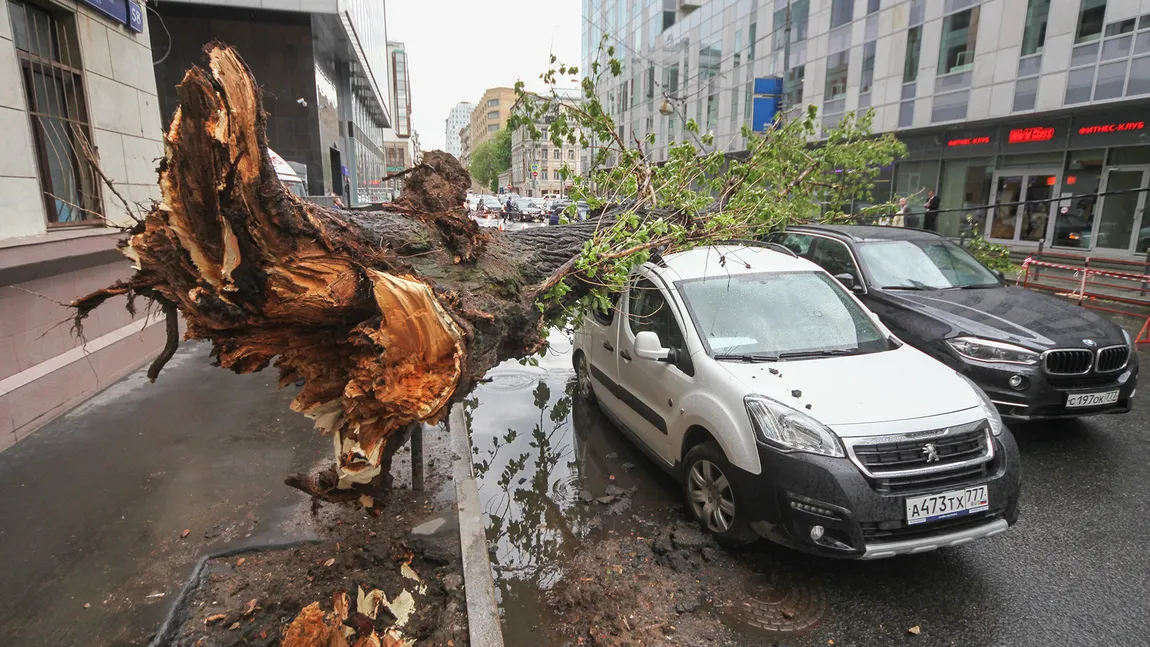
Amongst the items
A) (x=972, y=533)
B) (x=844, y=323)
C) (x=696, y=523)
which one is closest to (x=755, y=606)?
(x=696, y=523)

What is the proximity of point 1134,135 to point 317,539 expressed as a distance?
21473 millimetres

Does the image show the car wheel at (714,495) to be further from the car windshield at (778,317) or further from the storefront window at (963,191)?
the storefront window at (963,191)

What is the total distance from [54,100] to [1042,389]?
9.49 metres

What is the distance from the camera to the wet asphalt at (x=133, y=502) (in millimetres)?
3070

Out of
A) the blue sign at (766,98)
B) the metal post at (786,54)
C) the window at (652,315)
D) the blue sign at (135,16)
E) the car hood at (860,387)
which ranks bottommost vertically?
the car hood at (860,387)

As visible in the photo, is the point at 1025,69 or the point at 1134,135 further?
the point at 1025,69

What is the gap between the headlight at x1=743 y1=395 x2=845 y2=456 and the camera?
130 inches

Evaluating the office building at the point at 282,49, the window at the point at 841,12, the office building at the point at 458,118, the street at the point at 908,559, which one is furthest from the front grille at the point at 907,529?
the office building at the point at 458,118

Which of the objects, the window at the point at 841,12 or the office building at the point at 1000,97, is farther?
the window at the point at 841,12

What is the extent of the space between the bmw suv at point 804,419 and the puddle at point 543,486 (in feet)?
1.38

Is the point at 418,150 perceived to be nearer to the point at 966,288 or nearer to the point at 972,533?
the point at 972,533

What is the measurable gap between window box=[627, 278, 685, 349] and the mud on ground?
6.70ft

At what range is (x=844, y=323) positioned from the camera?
4508 mm

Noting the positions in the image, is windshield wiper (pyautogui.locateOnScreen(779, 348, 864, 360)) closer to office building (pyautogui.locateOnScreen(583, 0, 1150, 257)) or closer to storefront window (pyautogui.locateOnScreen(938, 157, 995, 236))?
office building (pyautogui.locateOnScreen(583, 0, 1150, 257))
